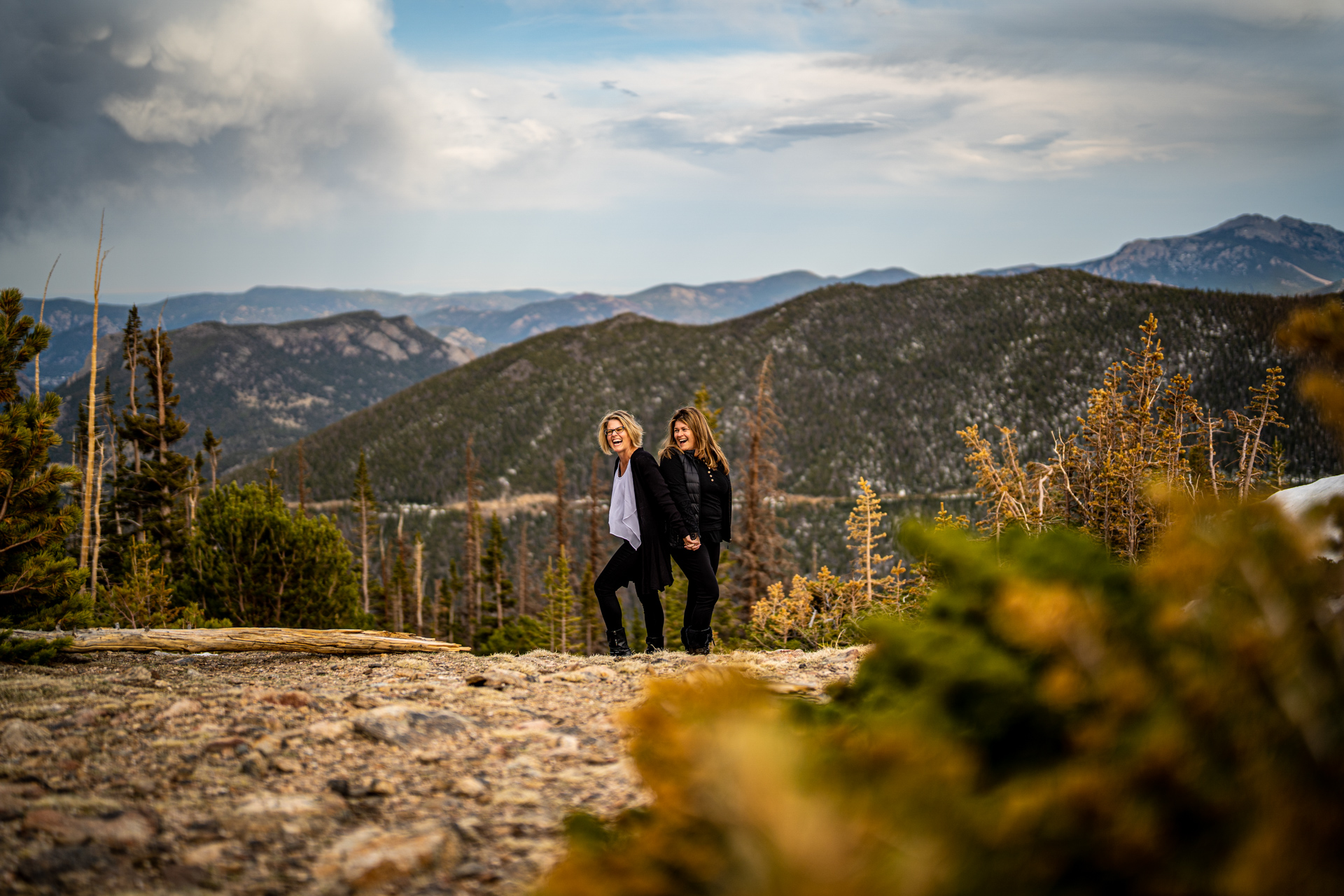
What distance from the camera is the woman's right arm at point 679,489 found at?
6402 mm

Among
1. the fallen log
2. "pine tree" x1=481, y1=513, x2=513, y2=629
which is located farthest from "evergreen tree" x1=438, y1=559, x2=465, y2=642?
the fallen log

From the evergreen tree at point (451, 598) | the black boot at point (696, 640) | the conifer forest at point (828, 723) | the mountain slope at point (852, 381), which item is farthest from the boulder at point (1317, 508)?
the mountain slope at point (852, 381)

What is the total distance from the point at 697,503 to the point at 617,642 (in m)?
1.48

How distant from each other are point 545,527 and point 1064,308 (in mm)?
114797

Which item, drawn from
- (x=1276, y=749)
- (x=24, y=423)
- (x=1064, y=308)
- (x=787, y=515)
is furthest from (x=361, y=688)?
(x=1064, y=308)

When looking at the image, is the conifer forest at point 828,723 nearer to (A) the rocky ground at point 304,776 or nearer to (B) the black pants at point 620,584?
(A) the rocky ground at point 304,776

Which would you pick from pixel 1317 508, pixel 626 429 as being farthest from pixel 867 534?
pixel 1317 508

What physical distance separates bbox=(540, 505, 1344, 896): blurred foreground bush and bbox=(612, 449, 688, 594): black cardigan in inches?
176

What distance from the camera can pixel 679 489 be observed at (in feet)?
21.1

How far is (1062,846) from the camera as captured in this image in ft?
3.93

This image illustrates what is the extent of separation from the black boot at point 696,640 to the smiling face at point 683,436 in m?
1.64

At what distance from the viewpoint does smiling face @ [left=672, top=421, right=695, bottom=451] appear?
656 cm

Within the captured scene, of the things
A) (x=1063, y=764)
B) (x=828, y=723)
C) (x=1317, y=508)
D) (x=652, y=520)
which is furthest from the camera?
(x=652, y=520)

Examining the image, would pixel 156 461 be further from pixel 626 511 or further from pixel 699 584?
pixel 699 584
